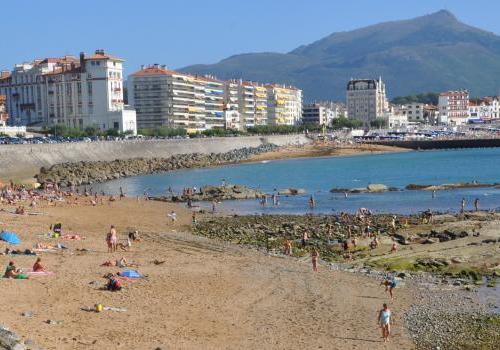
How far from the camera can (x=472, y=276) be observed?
22.8 metres

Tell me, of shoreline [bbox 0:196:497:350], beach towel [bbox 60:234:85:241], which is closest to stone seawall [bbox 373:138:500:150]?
shoreline [bbox 0:196:497:350]

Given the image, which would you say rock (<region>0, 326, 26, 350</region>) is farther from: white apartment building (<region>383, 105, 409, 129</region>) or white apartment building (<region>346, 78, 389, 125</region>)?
white apartment building (<region>346, 78, 389, 125</region>)

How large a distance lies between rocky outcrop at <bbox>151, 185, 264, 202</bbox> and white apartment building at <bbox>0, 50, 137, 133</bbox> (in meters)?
56.1

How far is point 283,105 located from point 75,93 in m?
71.2

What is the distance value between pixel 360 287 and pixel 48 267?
828 centimetres

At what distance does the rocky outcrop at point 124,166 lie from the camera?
203 feet

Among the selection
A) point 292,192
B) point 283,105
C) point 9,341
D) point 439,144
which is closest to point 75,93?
point 439,144

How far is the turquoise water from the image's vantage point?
44938mm

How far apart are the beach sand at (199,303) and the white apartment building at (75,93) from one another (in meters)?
→ 80.7

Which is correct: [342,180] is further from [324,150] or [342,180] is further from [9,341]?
[9,341]

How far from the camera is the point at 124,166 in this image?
75.2 m

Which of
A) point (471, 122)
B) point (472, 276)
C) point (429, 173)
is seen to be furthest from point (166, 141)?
point (471, 122)

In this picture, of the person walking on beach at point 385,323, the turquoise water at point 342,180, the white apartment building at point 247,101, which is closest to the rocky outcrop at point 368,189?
the turquoise water at point 342,180

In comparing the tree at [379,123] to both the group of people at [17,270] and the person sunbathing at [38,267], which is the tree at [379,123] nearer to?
the person sunbathing at [38,267]
